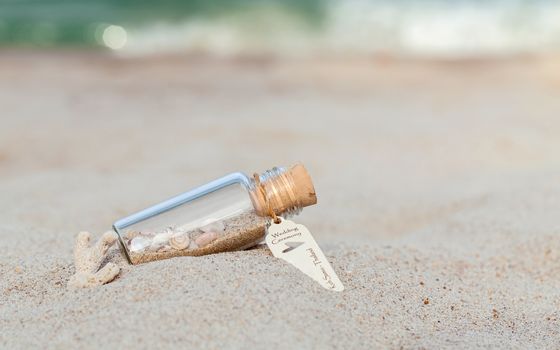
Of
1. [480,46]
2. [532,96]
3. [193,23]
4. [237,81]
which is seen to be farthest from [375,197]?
[193,23]

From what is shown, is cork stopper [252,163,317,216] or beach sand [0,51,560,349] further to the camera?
cork stopper [252,163,317,216]

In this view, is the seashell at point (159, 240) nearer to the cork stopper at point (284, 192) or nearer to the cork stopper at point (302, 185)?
the cork stopper at point (284, 192)

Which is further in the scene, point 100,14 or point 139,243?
point 100,14

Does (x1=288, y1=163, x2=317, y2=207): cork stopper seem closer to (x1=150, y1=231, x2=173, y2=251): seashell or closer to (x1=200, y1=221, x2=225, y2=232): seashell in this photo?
(x1=200, y1=221, x2=225, y2=232): seashell

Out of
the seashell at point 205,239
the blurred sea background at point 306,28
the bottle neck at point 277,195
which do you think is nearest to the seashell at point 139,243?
the seashell at point 205,239

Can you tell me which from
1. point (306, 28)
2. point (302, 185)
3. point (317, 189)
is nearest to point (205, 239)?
point (302, 185)

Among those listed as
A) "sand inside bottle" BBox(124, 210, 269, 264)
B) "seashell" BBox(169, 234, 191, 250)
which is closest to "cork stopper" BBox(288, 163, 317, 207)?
"sand inside bottle" BBox(124, 210, 269, 264)

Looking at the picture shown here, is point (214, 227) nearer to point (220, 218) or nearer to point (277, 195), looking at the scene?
point (220, 218)
